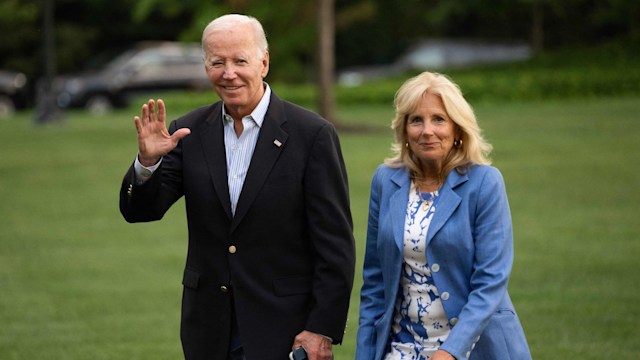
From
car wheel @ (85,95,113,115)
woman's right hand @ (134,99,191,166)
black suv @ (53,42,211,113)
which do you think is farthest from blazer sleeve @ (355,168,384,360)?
car wheel @ (85,95,113,115)

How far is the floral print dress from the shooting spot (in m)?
4.28

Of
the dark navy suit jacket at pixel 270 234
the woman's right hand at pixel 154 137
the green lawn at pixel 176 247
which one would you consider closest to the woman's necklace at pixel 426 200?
the dark navy suit jacket at pixel 270 234

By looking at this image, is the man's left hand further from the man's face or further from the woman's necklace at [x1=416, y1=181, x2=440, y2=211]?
the man's face

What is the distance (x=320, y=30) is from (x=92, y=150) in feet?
19.0

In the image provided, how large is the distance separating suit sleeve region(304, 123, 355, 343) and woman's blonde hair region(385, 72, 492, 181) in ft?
0.95

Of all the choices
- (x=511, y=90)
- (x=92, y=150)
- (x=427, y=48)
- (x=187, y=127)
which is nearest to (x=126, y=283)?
(x=187, y=127)

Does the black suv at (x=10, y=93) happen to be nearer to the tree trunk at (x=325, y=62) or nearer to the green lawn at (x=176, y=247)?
the green lawn at (x=176, y=247)

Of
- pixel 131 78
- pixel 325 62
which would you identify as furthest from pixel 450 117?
pixel 131 78

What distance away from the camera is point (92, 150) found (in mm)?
22891

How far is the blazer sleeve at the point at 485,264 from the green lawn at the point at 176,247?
419 centimetres

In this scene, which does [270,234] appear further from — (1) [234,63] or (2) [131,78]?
(2) [131,78]

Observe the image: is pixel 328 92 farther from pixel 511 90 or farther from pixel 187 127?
pixel 187 127

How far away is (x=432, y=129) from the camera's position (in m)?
4.31

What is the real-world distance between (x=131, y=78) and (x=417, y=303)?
121 feet
